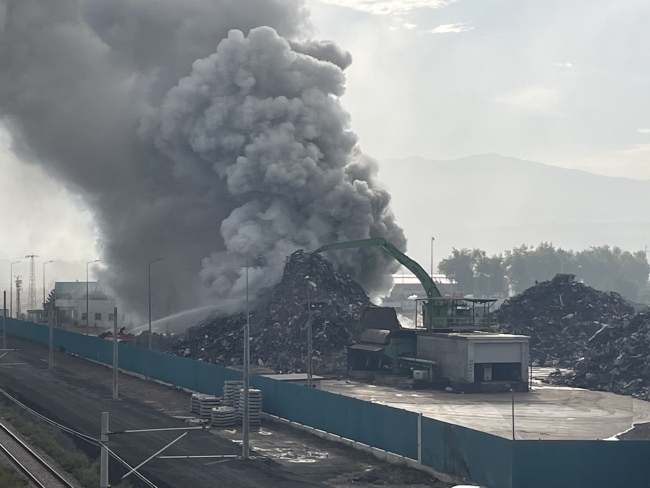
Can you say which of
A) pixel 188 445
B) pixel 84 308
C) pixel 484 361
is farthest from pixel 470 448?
pixel 84 308

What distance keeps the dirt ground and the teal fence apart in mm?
972

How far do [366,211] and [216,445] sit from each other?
68031mm

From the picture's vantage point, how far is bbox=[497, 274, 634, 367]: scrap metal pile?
92.8 m

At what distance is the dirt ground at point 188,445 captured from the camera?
3956cm

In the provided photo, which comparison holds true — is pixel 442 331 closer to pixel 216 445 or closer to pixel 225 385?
pixel 225 385

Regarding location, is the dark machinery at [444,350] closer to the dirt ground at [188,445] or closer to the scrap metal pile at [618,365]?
the scrap metal pile at [618,365]

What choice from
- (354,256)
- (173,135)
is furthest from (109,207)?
(354,256)

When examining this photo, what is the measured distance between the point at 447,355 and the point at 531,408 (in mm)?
11761

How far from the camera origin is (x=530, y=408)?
61656 millimetres

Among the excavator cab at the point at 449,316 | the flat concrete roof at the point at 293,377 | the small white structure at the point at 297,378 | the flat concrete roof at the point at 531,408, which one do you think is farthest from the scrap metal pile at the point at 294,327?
the flat concrete roof at the point at 531,408

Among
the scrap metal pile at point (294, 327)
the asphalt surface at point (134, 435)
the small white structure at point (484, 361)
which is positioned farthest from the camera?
the scrap metal pile at point (294, 327)

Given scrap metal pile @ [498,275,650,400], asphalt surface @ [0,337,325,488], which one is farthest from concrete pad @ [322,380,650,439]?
asphalt surface @ [0,337,325,488]

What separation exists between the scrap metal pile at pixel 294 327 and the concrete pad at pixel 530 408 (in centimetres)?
976

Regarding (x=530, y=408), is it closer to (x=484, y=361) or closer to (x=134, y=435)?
(x=484, y=361)
